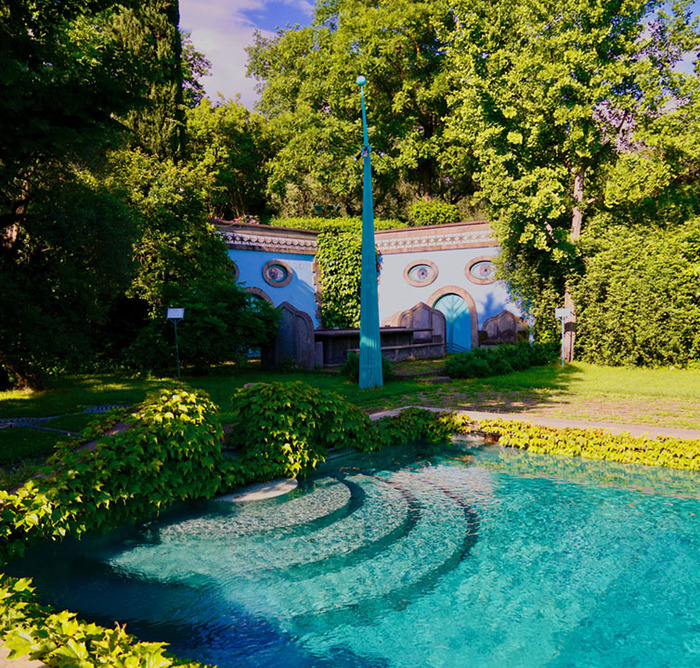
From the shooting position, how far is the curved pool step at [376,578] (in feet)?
12.3

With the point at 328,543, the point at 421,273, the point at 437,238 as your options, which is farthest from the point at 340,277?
the point at 328,543

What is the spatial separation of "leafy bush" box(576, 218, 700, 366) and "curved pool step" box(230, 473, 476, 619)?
1258 centimetres

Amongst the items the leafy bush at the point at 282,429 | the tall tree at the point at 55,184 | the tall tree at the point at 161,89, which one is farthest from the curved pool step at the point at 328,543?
the tall tree at the point at 161,89

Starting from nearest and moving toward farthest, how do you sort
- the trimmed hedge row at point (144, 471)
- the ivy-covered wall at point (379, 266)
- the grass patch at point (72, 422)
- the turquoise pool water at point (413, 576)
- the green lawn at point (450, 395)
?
the trimmed hedge row at point (144, 471)
the turquoise pool water at point (413, 576)
the grass patch at point (72, 422)
the green lawn at point (450, 395)
the ivy-covered wall at point (379, 266)

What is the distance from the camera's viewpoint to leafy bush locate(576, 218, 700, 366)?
14.7 metres

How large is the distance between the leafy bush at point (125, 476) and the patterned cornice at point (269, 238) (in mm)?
13684

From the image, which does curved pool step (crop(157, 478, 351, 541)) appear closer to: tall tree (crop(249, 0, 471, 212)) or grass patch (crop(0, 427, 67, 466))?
grass patch (crop(0, 427, 67, 466))

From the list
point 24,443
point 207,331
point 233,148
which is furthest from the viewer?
point 233,148

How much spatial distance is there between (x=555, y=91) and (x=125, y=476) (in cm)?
1533

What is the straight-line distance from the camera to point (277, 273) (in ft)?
67.1

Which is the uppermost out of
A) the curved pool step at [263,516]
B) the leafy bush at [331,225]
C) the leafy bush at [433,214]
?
the leafy bush at [433,214]

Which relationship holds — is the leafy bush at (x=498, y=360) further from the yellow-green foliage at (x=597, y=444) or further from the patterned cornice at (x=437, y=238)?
the yellow-green foliage at (x=597, y=444)

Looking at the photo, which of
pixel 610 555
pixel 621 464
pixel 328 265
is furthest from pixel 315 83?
pixel 610 555

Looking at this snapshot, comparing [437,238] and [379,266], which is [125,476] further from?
[379,266]
